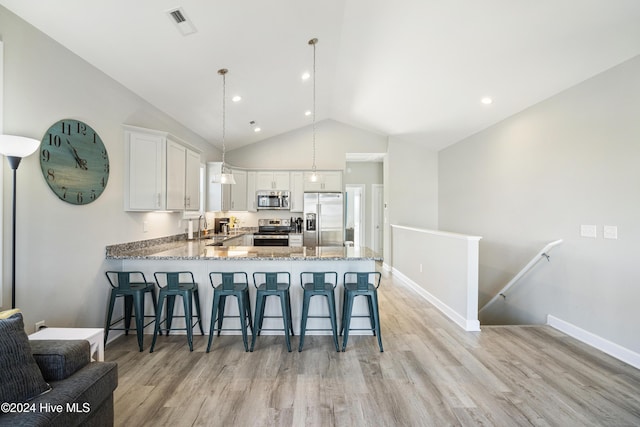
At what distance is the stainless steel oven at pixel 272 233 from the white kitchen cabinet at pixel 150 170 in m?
2.17

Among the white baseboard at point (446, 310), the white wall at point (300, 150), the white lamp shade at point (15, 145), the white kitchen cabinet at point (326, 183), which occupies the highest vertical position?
the white wall at point (300, 150)

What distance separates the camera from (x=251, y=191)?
608 centimetres

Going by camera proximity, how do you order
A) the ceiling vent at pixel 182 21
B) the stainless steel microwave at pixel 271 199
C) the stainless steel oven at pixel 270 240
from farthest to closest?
the stainless steel microwave at pixel 271 199 < the stainless steel oven at pixel 270 240 < the ceiling vent at pixel 182 21

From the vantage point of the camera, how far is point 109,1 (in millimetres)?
2078

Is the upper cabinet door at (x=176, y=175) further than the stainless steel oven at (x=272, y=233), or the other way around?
the stainless steel oven at (x=272, y=233)

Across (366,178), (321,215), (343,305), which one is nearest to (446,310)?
(343,305)

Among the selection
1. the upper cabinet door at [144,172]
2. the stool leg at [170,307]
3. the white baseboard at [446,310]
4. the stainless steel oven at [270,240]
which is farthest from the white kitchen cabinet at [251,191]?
the white baseboard at [446,310]

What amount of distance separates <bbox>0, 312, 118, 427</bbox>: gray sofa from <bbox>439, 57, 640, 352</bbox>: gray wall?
416 cm

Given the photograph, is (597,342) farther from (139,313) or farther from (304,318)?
(139,313)

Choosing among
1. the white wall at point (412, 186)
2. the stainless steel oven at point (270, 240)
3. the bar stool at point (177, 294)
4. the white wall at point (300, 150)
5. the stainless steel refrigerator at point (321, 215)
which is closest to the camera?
the bar stool at point (177, 294)

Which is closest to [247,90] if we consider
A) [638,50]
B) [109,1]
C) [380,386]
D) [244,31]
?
[244,31]

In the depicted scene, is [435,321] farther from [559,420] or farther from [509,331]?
[559,420]

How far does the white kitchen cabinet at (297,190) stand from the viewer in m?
6.14

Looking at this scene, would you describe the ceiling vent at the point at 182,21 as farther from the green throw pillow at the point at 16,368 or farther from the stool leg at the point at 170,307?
the stool leg at the point at 170,307
